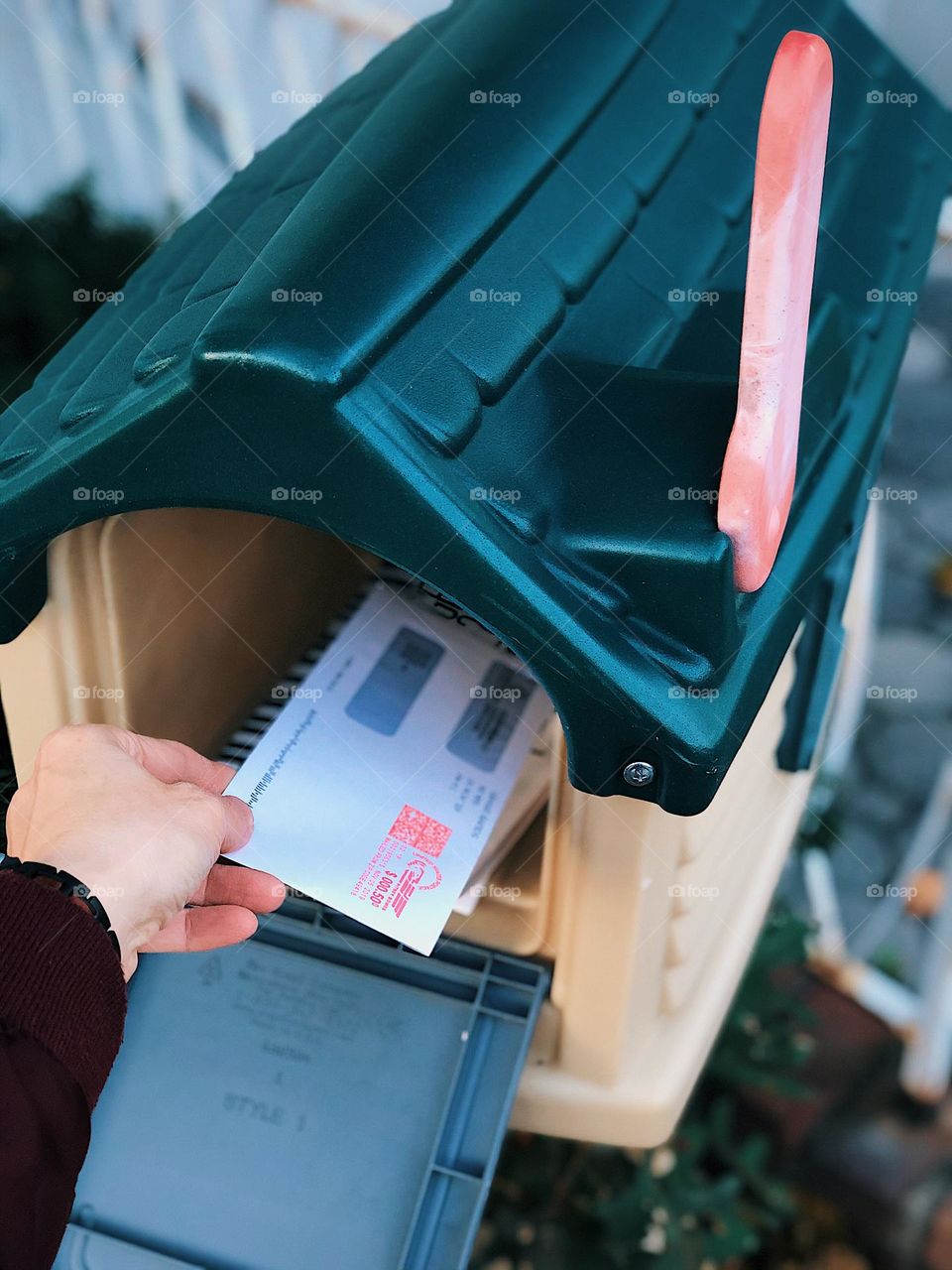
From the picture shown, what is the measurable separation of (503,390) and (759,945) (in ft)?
4.82

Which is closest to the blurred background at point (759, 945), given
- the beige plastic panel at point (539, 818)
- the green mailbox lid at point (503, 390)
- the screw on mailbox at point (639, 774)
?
the beige plastic panel at point (539, 818)

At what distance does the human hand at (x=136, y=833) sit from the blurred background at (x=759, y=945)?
99cm

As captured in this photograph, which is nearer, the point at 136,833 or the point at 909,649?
the point at 136,833

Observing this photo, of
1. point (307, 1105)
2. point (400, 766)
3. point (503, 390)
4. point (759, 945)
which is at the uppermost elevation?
point (503, 390)

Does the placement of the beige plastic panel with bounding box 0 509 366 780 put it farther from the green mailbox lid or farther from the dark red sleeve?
the dark red sleeve

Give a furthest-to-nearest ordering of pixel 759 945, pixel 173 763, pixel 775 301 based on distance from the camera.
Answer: pixel 759 945 < pixel 173 763 < pixel 775 301

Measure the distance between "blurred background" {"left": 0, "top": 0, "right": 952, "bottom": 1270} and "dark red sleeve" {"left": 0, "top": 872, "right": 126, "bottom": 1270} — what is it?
1111mm

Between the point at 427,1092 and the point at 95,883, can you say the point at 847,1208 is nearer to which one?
the point at 427,1092

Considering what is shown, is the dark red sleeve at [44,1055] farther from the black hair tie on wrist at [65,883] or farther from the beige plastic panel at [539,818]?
the beige plastic panel at [539,818]

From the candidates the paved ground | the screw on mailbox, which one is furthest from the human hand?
the paved ground

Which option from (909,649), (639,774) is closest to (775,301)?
(639,774)

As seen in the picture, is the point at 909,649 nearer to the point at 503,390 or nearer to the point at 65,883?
the point at 503,390

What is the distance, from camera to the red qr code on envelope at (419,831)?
1105mm

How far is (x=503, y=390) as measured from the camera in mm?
946
